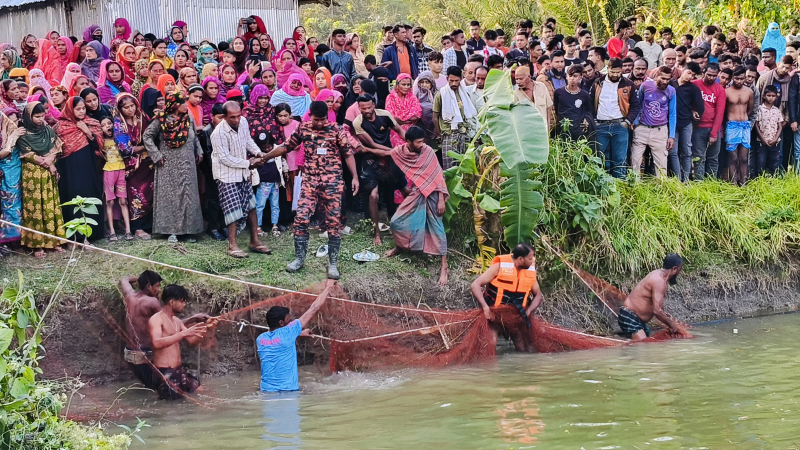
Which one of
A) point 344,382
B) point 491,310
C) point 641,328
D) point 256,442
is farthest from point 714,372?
point 256,442

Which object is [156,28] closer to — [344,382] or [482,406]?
[344,382]

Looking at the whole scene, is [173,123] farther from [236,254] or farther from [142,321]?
[142,321]

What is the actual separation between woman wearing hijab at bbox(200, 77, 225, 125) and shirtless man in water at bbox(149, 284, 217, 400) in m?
3.07

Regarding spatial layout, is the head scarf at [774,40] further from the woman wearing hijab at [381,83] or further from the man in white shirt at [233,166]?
the man in white shirt at [233,166]

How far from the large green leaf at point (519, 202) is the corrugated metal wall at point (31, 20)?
31.2 feet

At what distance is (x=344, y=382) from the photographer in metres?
9.09

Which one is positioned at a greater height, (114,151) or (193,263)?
(114,151)

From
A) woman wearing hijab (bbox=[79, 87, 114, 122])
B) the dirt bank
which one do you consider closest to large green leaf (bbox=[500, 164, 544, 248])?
the dirt bank

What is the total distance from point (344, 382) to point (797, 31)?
12590mm

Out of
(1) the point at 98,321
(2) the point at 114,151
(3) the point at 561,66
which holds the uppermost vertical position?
(3) the point at 561,66

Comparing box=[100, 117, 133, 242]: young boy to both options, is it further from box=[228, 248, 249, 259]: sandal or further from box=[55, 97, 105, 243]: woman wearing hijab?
box=[228, 248, 249, 259]: sandal

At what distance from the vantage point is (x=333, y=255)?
10258 mm

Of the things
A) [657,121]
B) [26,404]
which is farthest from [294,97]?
[26,404]

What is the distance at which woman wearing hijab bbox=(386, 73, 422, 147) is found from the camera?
1142cm
